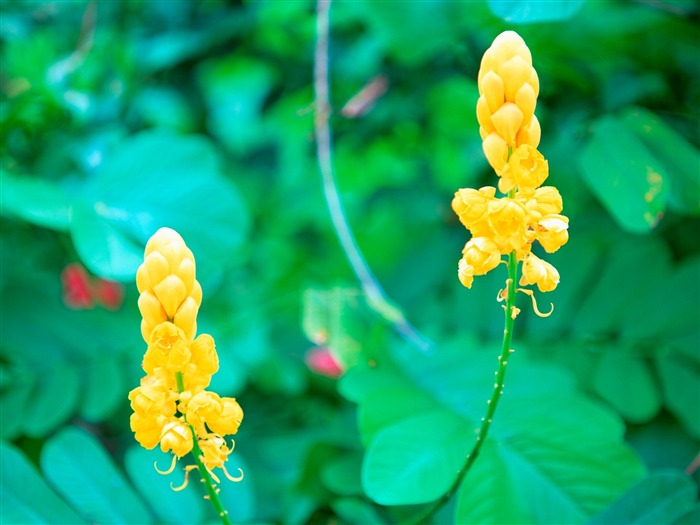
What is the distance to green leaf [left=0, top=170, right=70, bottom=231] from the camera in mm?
778

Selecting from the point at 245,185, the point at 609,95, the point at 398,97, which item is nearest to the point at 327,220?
the point at 245,185

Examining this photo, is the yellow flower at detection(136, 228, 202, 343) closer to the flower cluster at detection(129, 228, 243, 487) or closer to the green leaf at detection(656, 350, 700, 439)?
the flower cluster at detection(129, 228, 243, 487)

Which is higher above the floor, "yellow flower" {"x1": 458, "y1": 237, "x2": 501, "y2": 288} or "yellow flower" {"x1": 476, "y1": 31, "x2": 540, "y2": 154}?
"yellow flower" {"x1": 476, "y1": 31, "x2": 540, "y2": 154}

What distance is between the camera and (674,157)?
823 mm

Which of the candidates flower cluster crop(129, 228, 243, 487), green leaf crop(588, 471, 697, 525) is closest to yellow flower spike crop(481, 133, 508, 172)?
flower cluster crop(129, 228, 243, 487)

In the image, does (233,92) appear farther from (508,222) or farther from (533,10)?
(508,222)

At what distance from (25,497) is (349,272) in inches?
37.6

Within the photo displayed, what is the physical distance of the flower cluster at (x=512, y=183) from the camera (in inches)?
17.0

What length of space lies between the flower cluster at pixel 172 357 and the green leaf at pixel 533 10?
14.2 inches

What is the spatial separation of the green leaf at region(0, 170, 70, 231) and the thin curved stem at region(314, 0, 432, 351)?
31 cm

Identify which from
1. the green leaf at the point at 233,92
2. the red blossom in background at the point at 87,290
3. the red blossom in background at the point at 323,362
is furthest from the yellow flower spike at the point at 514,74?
the red blossom in background at the point at 323,362

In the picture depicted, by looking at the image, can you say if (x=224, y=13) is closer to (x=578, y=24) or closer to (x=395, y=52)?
(x=395, y=52)

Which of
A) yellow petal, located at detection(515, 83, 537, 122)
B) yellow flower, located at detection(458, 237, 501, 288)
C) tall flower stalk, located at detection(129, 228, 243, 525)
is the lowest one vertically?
tall flower stalk, located at detection(129, 228, 243, 525)

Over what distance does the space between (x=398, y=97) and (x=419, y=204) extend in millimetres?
185
